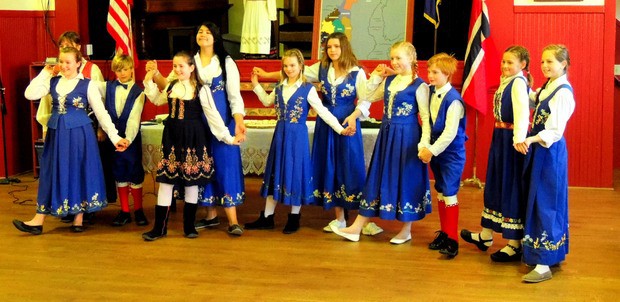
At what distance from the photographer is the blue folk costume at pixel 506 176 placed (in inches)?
161

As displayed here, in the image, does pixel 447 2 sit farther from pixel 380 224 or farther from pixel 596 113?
pixel 380 224

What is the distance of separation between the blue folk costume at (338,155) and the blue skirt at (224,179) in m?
0.53

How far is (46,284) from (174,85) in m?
1.49

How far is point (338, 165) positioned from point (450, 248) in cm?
97

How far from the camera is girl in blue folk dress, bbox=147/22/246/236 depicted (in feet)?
15.3

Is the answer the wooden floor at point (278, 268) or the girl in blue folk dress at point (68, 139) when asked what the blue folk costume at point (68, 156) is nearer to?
the girl in blue folk dress at point (68, 139)

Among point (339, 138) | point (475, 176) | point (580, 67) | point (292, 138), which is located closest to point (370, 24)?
point (475, 176)

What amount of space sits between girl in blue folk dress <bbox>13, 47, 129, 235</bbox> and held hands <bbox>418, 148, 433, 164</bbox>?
196 cm

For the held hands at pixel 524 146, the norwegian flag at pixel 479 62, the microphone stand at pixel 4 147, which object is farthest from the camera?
the microphone stand at pixel 4 147

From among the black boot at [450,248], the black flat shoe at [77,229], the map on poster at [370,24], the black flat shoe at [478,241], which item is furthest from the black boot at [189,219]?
the map on poster at [370,24]

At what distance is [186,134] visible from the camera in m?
4.61

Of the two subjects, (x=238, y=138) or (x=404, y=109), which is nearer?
(x=404, y=109)

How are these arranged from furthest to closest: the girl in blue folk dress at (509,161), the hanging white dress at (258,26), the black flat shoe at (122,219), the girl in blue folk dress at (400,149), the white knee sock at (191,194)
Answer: the hanging white dress at (258,26) → the black flat shoe at (122,219) → the white knee sock at (191,194) → the girl in blue folk dress at (400,149) → the girl in blue folk dress at (509,161)

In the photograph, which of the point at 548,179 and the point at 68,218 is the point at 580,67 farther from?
the point at 68,218
